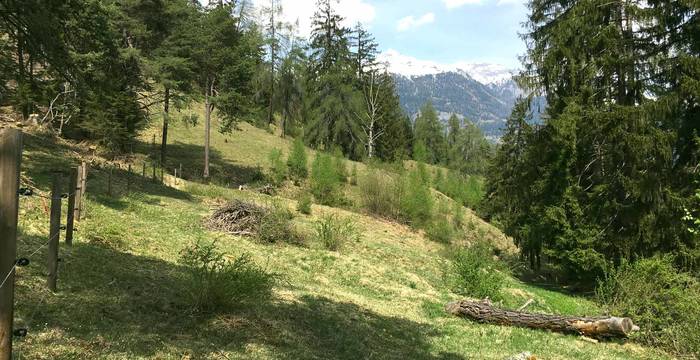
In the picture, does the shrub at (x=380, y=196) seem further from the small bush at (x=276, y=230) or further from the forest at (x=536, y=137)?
the small bush at (x=276, y=230)

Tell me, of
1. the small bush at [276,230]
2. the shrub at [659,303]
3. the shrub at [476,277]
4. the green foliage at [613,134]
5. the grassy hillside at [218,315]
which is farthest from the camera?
the green foliage at [613,134]

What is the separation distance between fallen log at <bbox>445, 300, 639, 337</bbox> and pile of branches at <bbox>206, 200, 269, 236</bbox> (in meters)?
7.56

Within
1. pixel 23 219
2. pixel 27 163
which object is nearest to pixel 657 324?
pixel 23 219

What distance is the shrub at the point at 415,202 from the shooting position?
97.1ft

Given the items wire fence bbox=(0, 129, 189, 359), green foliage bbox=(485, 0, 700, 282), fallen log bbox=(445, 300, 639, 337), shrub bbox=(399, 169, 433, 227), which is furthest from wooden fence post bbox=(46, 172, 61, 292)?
shrub bbox=(399, 169, 433, 227)

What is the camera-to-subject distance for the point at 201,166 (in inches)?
1287

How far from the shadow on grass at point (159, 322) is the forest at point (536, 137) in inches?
24.9

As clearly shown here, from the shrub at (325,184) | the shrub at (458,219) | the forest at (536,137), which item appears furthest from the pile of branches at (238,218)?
the shrub at (458,219)

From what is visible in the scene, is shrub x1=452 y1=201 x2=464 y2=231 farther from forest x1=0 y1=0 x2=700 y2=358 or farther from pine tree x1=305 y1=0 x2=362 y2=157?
pine tree x1=305 y1=0 x2=362 y2=157

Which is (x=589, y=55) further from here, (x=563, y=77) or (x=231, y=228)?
(x=231, y=228)

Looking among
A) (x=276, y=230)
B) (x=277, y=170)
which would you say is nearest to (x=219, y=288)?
(x=276, y=230)

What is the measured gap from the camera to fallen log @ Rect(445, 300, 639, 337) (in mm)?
10305

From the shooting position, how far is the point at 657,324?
36.3 ft

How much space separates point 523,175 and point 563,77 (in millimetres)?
4514
